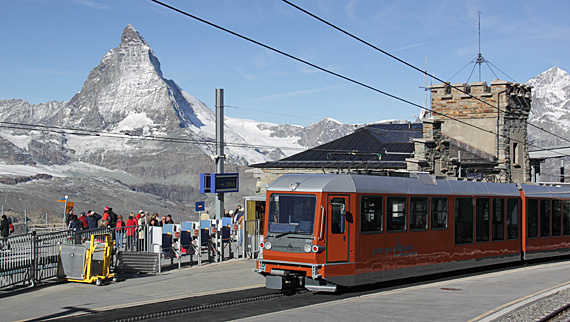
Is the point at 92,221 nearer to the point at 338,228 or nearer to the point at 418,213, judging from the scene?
the point at 338,228

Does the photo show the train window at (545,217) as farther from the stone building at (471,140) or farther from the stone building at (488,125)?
the stone building at (488,125)

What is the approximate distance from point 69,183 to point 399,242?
7458 inches

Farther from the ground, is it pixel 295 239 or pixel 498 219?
pixel 498 219

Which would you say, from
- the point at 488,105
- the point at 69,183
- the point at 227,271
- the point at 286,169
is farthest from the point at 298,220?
the point at 69,183

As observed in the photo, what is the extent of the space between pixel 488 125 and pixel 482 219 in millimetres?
25127

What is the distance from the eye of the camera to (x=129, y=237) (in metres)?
19.6

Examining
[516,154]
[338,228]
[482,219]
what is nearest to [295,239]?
[338,228]

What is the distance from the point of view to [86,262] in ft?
54.4

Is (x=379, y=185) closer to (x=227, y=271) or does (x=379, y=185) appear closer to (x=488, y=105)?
(x=227, y=271)

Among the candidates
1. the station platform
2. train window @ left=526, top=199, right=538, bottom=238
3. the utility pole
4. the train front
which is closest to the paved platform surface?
the station platform

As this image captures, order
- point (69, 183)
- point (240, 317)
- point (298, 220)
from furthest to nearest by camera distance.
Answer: point (69, 183) → point (298, 220) → point (240, 317)

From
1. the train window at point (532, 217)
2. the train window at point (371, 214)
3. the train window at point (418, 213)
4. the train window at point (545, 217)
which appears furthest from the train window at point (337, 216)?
the train window at point (545, 217)

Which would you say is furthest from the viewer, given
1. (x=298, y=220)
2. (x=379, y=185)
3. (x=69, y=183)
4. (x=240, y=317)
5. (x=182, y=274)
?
(x=69, y=183)

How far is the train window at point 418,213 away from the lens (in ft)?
55.6
